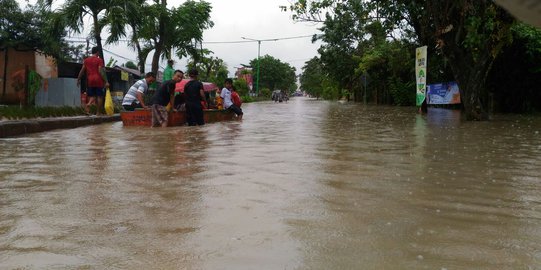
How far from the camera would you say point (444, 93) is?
2536 cm

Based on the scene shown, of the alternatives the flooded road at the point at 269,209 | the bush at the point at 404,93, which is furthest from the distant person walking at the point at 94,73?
the bush at the point at 404,93

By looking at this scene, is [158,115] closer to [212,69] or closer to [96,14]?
[96,14]

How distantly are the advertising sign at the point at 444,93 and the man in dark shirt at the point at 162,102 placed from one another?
51.8ft

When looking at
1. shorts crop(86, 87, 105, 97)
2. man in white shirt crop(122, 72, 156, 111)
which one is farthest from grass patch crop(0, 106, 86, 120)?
man in white shirt crop(122, 72, 156, 111)

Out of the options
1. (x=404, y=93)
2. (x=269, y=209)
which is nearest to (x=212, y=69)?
(x=404, y=93)

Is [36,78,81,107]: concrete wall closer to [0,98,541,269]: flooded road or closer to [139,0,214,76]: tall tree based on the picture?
[139,0,214,76]: tall tree

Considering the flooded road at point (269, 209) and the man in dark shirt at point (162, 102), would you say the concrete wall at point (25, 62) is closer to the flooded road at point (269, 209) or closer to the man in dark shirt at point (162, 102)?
the man in dark shirt at point (162, 102)

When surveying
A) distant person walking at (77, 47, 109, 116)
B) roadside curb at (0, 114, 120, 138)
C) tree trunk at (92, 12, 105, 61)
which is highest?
tree trunk at (92, 12, 105, 61)

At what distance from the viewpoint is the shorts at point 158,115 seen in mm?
11445

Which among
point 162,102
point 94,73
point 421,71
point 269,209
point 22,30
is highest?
point 22,30

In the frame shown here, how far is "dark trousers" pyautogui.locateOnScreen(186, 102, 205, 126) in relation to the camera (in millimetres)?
12195

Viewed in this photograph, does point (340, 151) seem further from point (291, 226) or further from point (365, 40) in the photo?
point (365, 40)

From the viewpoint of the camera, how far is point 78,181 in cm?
479

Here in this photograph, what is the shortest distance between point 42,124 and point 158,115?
2424 millimetres
